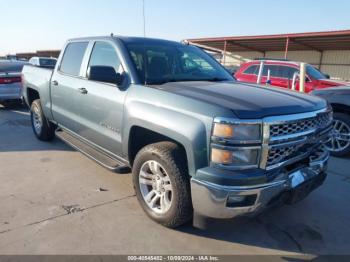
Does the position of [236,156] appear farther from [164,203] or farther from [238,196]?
[164,203]

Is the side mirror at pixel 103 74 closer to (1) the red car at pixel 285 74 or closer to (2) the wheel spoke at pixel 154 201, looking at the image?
(2) the wheel spoke at pixel 154 201

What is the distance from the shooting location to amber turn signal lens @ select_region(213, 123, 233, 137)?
2367mm

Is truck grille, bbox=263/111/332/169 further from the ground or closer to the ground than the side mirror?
closer to the ground

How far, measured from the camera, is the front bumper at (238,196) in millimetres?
2391

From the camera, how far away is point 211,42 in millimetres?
28516

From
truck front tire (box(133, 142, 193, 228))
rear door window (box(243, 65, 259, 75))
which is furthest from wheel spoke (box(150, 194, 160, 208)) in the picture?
rear door window (box(243, 65, 259, 75))

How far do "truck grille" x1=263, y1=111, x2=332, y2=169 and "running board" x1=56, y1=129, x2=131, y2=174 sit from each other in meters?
1.66

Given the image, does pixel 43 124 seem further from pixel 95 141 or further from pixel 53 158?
pixel 95 141

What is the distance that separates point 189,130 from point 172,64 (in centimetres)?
146

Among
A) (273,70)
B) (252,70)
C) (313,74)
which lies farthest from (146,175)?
(252,70)

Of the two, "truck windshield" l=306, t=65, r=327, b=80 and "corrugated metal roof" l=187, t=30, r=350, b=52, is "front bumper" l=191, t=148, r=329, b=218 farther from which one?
"corrugated metal roof" l=187, t=30, r=350, b=52

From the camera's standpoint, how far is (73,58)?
15.1 feet

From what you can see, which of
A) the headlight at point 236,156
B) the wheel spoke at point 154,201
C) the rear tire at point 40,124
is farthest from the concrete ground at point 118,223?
the rear tire at point 40,124

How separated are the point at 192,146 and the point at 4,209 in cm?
229
